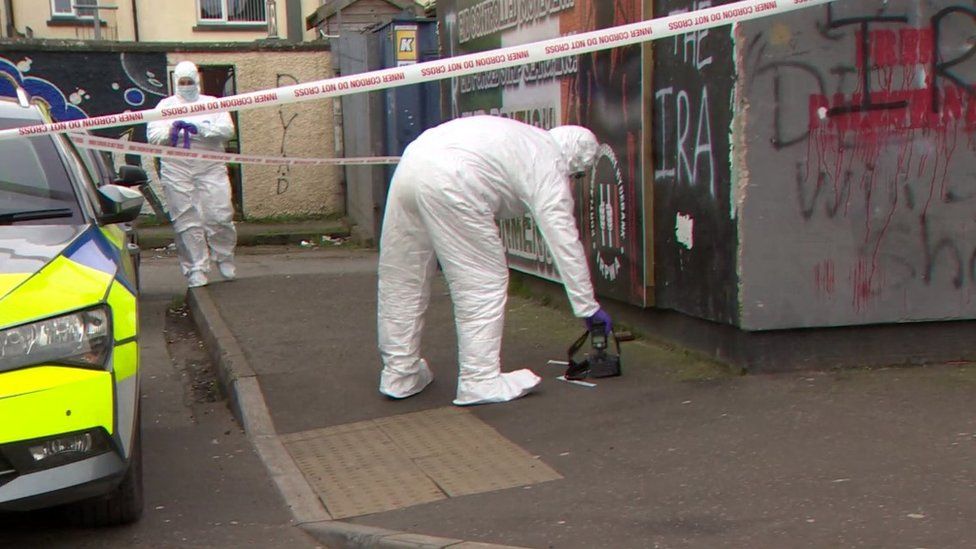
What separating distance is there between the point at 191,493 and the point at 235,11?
84.3ft

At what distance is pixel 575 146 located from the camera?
6.41 meters

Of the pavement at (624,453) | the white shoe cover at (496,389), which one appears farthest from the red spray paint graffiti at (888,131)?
the white shoe cover at (496,389)

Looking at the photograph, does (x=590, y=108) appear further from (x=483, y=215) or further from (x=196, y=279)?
(x=196, y=279)

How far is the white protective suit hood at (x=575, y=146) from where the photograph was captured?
21.0 ft

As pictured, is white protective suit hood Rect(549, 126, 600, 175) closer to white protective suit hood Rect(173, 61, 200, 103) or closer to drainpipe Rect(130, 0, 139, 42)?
white protective suit hood Rect(173, 61, 200, 103)

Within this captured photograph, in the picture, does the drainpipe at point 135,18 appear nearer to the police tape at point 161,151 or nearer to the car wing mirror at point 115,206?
the police tape at point 161,151

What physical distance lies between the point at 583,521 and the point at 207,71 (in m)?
13.5

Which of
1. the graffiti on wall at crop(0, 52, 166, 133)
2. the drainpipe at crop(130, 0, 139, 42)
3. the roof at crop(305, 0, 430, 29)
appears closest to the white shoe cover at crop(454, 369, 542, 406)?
the graffiti on wall at crop(0, 52, 166, 133)

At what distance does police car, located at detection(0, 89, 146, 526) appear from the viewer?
4.13 metres

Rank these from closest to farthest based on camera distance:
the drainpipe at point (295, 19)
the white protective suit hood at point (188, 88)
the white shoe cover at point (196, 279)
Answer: the white protective suit hood at point (188, 88), the white shoe cover at point (196, 279), the drainpipe at point (295, 19)

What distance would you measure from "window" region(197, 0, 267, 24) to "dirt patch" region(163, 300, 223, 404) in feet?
64.0

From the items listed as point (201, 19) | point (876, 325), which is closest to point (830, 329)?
point (876, 325)

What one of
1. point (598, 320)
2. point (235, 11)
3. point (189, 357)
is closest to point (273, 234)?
point (189, 357)

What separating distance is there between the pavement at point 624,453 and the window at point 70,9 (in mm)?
22137
